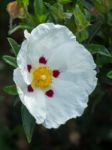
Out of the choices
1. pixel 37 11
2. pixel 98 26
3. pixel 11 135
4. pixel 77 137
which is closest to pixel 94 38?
pixel 98 26

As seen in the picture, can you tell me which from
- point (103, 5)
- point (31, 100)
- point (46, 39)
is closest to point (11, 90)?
point (31, 100)

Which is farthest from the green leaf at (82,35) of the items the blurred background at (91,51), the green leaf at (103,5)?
the green leaf at (103,5)

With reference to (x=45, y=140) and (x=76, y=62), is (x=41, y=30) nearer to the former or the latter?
(x=76, y=62)

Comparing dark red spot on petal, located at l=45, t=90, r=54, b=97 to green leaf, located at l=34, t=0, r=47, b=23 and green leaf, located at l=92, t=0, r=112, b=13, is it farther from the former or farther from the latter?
green leaf, located at l=92, t=0, r=112, b=13

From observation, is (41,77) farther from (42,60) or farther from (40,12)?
(40,12)

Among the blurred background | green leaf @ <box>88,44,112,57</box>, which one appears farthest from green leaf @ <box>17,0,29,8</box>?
green leaf @ <box>88,44,112,57</box>

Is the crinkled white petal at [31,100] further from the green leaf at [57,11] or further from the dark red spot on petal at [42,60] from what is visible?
the green leaf at [57,11]
